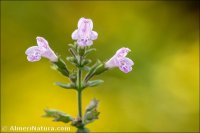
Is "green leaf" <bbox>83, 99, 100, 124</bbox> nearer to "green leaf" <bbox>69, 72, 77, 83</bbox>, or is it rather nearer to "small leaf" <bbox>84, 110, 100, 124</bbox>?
"small leaf" <bbox>84, 110, 100, 124</bbox>

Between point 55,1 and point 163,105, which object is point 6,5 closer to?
point 55,1

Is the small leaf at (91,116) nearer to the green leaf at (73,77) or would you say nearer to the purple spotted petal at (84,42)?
the green leaf at (73,77)

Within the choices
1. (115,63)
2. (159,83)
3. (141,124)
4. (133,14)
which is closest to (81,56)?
(115,63)

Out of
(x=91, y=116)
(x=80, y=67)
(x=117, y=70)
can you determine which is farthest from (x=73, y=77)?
(x=117, y=70)

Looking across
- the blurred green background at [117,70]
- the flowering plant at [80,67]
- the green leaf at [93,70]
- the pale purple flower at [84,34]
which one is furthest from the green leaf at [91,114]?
the blurred green background at [117,70]

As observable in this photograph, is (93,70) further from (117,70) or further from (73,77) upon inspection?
(117,70)
